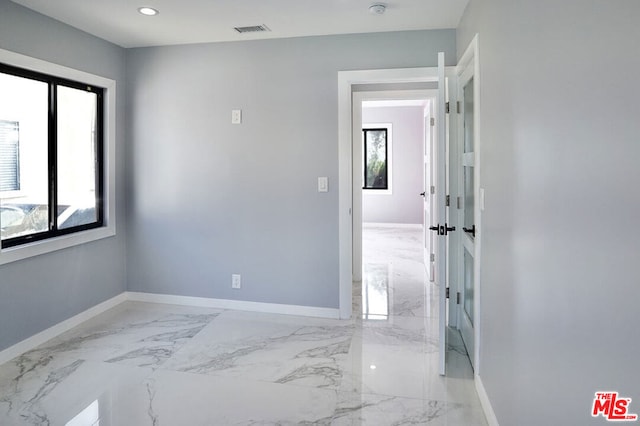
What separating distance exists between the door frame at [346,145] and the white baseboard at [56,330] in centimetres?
223

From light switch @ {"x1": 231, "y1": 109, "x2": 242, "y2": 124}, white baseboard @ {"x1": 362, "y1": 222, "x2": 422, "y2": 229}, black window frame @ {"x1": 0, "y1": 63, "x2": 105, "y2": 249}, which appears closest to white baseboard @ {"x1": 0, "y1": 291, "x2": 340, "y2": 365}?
black window frame @ {"x1": 0, "y1": 63, "x2": 105, "y2": 249}

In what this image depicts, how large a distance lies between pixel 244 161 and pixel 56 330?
2092 mm

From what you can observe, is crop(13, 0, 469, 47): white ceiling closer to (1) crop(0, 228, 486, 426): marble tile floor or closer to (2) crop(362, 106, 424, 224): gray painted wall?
(1) crop(0, 228, 486, 426): marble tile floor

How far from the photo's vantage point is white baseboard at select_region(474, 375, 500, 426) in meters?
2.10

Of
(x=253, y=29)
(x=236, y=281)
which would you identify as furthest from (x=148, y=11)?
(x=236, y=281)

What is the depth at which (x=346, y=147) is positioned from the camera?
3.62 meters

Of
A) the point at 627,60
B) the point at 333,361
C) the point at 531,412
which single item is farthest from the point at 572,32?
the point at 333,361

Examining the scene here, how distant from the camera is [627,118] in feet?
3.14

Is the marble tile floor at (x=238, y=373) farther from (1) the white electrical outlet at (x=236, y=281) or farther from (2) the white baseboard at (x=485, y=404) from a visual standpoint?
(1) the white electrical outlet at (x=236, y=281)

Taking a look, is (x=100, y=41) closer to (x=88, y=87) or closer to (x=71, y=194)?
(x=88, y=87)

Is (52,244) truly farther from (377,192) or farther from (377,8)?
(377,192)

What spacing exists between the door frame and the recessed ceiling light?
5.02ft

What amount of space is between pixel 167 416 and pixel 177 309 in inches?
71.6

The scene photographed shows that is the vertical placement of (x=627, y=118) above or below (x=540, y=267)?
above
